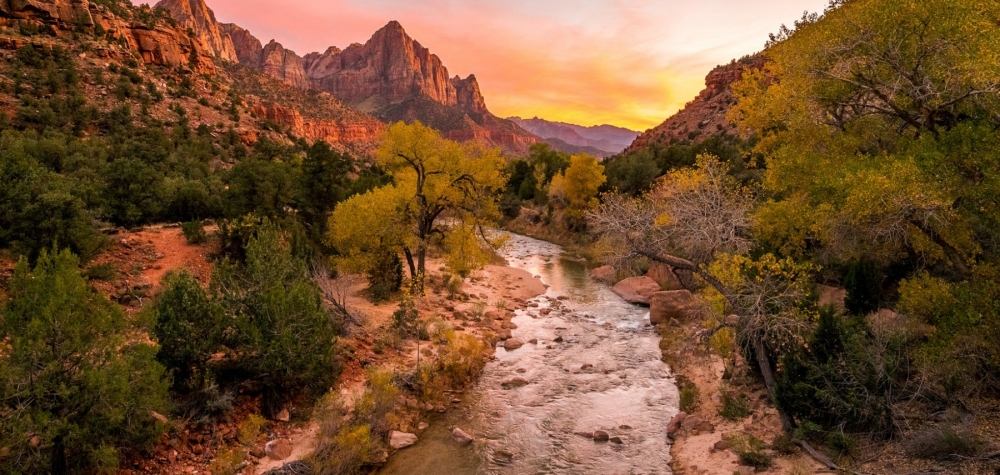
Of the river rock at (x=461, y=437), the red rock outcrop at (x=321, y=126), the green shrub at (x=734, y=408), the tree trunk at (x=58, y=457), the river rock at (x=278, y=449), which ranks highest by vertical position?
the red rock outcrop at (x=321, y=126)

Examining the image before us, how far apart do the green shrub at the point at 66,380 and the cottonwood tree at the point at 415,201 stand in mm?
11194

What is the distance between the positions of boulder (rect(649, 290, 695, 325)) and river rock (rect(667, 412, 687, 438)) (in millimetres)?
8423

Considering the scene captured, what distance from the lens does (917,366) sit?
8609 millimetres

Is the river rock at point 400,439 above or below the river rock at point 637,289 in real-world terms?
below

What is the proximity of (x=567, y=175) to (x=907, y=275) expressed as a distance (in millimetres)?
34381

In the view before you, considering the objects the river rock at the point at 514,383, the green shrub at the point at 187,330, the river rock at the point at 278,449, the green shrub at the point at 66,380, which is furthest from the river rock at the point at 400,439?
the green shrub at the point at 66,380

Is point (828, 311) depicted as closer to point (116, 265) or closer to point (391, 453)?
point (391, 453)

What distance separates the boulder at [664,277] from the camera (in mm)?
23281

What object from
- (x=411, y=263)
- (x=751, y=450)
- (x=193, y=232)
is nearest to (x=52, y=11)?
(x=193, y=232)

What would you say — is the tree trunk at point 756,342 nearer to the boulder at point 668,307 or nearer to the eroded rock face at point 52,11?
the boulder at point 668,307

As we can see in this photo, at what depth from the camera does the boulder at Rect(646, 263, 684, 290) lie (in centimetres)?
2328

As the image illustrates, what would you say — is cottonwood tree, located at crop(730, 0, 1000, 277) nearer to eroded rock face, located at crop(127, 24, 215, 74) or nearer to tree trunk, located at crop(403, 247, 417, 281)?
tree trunk, located at crop(403, 247, 417, 281)

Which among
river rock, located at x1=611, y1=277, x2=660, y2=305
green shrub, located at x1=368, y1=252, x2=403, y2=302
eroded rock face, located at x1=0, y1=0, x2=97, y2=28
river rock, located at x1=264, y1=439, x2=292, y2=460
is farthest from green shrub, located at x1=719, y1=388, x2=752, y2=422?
eroded rock face, located at x1=0, y1=0, x2=97, y2=28

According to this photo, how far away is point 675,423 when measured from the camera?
37.6ft
